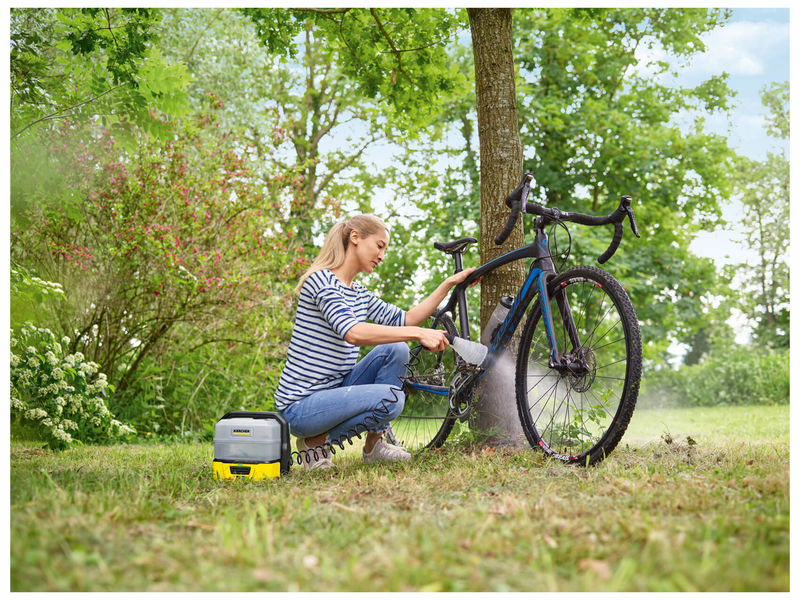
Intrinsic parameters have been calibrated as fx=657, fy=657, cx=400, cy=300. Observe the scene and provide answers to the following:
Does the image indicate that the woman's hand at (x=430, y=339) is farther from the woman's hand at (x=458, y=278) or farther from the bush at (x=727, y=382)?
the bush at (x=727, y=382)

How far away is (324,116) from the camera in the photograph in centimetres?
1245

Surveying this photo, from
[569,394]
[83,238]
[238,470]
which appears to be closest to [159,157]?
[83,238]

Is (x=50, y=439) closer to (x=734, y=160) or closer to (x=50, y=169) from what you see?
(x=50, y=169)

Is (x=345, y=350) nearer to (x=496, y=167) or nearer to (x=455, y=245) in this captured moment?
(x=455, y=245)

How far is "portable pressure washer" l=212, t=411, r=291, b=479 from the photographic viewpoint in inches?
110

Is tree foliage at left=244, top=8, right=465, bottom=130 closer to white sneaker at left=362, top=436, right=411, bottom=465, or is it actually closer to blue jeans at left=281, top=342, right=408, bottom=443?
blue jeans at left=281, top=342, right=408, bottom=443

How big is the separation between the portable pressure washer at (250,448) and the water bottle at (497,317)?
1.13 meters

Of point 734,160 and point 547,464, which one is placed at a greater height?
point 734,160

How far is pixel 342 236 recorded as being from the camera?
3195 millimetres

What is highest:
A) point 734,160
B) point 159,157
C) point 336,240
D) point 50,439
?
point 734,160

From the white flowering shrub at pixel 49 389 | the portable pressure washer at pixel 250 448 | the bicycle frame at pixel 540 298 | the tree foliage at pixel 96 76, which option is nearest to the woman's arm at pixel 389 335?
the bicycle frame at pixel 540 298

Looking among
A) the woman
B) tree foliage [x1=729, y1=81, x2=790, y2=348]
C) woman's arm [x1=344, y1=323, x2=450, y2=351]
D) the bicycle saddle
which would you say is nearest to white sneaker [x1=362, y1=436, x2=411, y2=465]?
the woman

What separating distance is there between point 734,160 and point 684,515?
11.4 metres

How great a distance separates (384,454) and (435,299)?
0.80 meters
